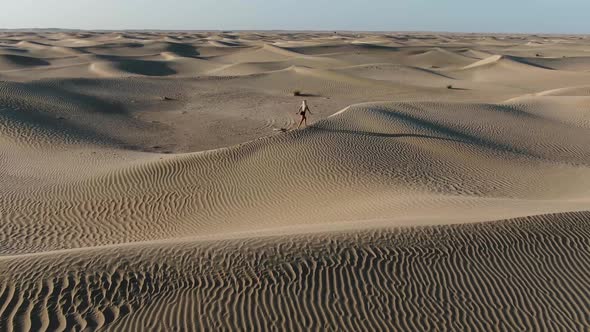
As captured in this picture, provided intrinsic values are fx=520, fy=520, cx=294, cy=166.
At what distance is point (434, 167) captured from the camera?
A: 43.2 ft

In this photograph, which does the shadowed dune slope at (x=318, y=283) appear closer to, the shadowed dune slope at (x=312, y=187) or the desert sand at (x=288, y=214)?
the desert sand at (x=288, y=214)

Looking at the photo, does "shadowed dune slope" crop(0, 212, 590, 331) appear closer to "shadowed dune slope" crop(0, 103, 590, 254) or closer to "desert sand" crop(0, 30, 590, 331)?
"desert sand" crop(0, 30, 590, 331)

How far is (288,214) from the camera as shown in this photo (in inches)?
416

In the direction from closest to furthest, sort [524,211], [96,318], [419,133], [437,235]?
[96,318], [437,235], [524,211], [419,133]

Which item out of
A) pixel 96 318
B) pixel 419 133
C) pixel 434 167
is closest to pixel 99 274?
pixel 96 318

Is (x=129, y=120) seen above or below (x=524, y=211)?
below

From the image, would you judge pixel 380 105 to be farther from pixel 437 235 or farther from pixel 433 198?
pixel 437 235

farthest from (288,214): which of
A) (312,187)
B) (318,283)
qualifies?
(318,283)

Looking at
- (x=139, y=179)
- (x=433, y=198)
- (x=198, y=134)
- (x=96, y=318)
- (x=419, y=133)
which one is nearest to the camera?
(x=96, y=318)

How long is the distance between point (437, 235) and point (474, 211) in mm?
2036

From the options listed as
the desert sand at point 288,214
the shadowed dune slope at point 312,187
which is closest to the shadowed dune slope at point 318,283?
the desert sand at point 288,214

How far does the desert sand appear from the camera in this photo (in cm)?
602

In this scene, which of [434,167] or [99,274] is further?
[434,167]

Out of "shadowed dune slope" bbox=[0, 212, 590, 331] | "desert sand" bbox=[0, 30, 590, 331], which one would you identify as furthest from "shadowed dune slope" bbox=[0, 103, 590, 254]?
"shadowed dune slope" bbox=[0, 212, 590, 331]
